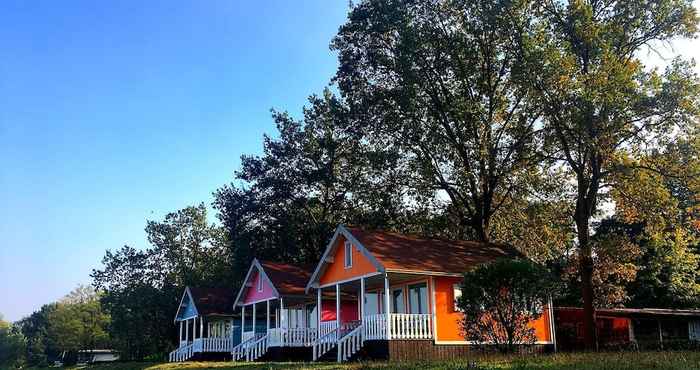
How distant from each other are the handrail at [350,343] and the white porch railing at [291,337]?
6.60 m

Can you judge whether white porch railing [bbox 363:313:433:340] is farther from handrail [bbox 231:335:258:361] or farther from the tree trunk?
handrail [bbox 231:335:258:361]

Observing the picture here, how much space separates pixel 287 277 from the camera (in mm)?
33219

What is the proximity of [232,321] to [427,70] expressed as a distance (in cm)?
2061

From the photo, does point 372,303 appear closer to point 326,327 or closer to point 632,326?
point 326,327

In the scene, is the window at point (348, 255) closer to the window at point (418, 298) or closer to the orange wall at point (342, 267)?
the orange wall at point (342, 267)

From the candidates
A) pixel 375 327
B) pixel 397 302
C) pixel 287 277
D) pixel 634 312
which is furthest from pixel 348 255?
pixel 634 312

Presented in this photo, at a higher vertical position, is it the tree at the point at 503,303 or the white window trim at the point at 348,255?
the white window trim at the point at 348,255

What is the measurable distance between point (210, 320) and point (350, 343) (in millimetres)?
19717

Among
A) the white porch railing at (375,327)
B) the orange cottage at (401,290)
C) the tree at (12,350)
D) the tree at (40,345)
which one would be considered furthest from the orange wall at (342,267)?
the tree at (12,350)

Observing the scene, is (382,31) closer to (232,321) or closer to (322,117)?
(322,117)

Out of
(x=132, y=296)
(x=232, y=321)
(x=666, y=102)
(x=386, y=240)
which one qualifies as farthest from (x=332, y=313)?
(x=132, y=296)

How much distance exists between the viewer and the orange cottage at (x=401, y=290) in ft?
74.7

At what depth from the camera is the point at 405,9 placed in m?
31.9

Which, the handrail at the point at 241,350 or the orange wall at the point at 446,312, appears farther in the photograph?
the handrail at the point at 241,350
